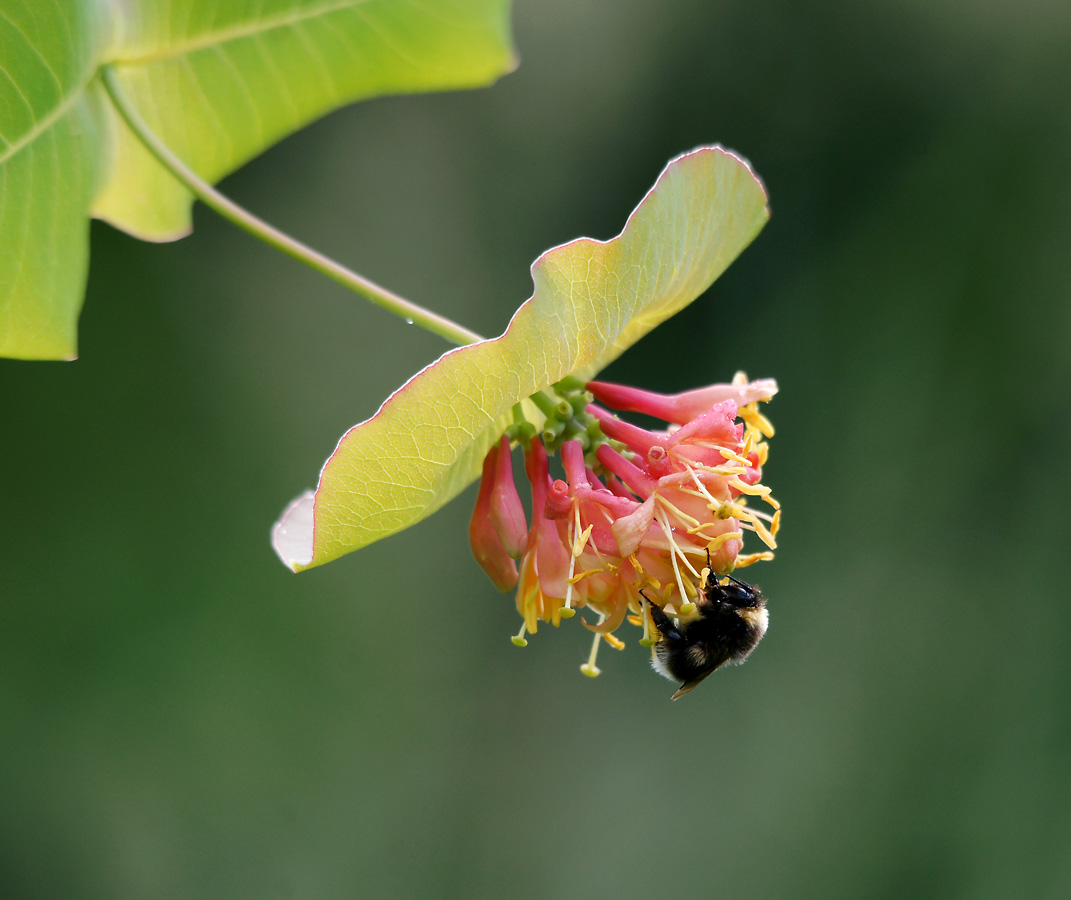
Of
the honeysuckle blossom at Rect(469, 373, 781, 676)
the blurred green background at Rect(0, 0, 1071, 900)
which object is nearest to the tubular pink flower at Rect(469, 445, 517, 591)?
the honeysuckle blossom at Rect(469, 373, 781, 676)

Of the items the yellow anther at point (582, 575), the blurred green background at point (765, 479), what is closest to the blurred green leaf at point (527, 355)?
the yellow anther at point (582, 575)

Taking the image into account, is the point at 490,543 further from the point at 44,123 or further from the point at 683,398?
the point at 44,123

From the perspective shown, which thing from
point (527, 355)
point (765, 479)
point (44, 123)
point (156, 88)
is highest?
point (765, 479)

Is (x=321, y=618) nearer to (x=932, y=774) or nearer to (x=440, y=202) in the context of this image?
(x=440, y=202)

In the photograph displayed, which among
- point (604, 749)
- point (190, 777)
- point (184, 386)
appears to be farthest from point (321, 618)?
point (604, 749)

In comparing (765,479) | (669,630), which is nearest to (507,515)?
(669,630)
